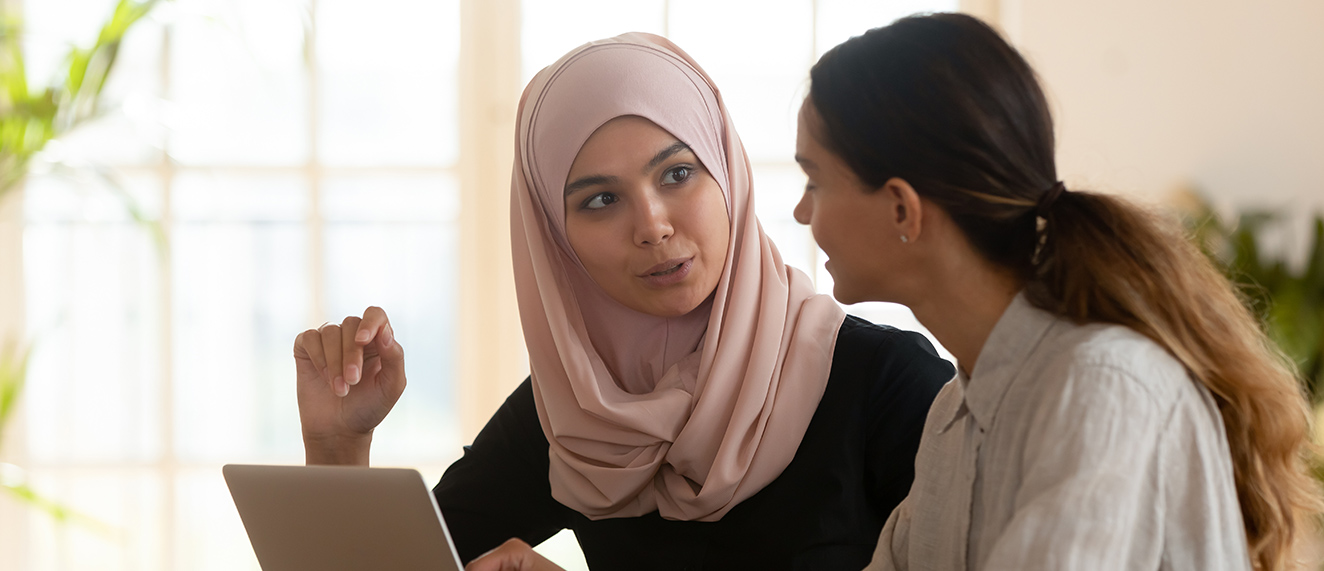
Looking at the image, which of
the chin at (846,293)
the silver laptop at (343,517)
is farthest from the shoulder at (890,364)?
the silver laptop at (343,517)

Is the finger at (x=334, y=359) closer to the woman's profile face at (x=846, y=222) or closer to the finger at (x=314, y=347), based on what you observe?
the finger at (x=314, y=347)

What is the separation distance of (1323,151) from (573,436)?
2409 mm

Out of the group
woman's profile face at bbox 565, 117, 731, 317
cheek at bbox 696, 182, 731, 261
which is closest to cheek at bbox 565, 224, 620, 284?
woman's profile face at bbox 565, 117, 731, 317

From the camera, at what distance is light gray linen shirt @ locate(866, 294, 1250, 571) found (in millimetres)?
675

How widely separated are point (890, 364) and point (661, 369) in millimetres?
319

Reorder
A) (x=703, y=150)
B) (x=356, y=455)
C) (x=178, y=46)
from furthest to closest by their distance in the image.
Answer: (x=178, y=46) → (x=356, y=455) → (x=703, y=150)

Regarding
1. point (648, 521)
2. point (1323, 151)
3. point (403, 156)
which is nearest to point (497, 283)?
point (403, 156)

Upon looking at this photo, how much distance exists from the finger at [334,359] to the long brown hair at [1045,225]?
720mm

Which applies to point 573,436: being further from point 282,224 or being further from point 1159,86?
point 1159,86

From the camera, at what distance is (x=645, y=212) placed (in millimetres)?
1178

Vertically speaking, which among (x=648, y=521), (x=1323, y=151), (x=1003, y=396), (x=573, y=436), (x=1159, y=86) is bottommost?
(x=648, y=521)

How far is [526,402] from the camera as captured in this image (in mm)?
1444

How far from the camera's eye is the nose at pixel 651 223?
1.17 meters

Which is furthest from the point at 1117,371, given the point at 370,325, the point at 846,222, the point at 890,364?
the point at 370,325
